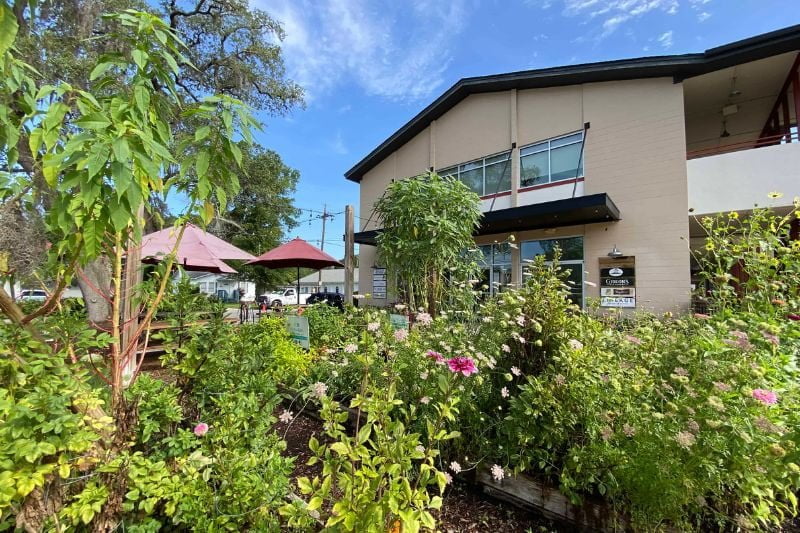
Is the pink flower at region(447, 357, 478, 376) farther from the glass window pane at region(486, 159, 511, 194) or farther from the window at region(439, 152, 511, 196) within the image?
the glass window pane at region(486, 159, 511, 194)

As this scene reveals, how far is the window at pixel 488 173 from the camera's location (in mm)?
10344

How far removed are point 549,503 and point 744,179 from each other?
8.84 meters

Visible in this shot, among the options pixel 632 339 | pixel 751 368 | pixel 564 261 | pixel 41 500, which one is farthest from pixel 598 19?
pixel 41 500

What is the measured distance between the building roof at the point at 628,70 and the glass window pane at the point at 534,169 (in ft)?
6.56

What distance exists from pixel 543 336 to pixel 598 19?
8.99m

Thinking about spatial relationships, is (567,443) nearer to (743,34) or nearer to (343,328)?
(343,328)

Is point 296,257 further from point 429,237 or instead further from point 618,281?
point 618,281

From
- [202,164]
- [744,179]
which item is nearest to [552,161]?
[744,179]

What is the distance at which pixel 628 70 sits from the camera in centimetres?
789

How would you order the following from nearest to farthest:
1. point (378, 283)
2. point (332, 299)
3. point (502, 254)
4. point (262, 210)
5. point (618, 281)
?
point (618, 281) → point (502, 254) → point (378, 283) → point (332, 299) → point (262, 210)

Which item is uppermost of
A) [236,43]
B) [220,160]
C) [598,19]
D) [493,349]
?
[236,43]

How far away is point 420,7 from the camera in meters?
8.10

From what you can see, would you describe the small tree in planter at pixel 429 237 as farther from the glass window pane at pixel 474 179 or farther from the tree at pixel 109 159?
the glass window pane at pixel 474 179

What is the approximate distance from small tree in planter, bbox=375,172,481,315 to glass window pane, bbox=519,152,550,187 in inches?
231
